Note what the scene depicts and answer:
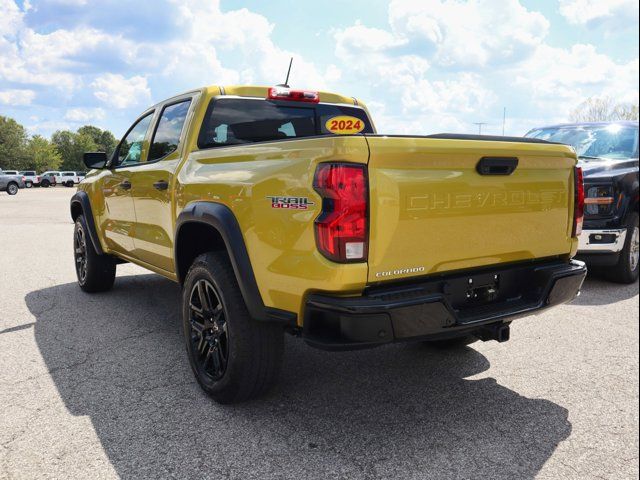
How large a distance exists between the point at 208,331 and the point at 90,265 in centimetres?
308

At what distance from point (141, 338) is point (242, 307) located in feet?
6.11

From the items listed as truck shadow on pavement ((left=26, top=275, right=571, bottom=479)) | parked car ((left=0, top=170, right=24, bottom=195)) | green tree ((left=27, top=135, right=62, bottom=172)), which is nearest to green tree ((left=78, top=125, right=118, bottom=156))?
green tree ((left=27, top=135, right=62, bottom=172))

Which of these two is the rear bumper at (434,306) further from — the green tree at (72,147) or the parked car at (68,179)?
the green tree at (72,147)

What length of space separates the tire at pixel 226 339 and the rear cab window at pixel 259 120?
A: 1.07 meters

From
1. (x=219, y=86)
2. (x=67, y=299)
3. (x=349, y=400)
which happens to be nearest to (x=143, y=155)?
(x=219, y=86)

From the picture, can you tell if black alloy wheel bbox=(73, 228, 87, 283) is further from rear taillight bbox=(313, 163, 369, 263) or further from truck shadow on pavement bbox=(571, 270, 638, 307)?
truck shadow on pavement bbox=(571, 270, 638, 307)

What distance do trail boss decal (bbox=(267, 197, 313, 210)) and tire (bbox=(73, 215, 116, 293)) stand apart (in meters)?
3.82

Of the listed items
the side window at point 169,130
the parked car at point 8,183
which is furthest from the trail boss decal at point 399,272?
the parked car at point 8,183

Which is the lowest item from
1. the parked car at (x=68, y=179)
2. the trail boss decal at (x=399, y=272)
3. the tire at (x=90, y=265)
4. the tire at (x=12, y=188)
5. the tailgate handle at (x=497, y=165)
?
the parked car at (x=68, y=179)

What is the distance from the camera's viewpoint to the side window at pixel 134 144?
482cm

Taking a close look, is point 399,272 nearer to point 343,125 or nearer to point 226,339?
point 226,339

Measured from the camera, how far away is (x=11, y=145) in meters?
78.6

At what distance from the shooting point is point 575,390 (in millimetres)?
3398

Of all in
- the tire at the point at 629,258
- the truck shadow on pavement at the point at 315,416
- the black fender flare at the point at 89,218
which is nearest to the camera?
the truck shadow on pavement at the point at 315,416
